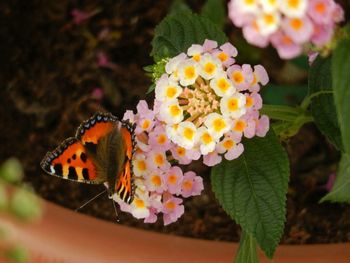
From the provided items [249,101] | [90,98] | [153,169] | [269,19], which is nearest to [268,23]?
[269,19]

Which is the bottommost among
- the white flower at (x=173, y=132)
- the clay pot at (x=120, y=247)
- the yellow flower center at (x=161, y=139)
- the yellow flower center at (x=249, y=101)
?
the clay pot at (x=120, y=247)

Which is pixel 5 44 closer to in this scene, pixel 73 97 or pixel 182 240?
pixel 73 97

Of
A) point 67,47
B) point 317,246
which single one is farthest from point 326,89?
point 67,47

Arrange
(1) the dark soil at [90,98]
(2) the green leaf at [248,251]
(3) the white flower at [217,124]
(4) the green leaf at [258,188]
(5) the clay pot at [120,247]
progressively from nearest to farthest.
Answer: (3) the white flower at [217,124]
(4) the green leaf at [258,188]
(2) the green leaf at [248,251]
(5) the clay pot at [120,247]
(1) the dark soil at [90,98]

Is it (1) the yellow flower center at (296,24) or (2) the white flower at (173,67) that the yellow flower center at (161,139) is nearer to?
(2) the white flower at (173,67)

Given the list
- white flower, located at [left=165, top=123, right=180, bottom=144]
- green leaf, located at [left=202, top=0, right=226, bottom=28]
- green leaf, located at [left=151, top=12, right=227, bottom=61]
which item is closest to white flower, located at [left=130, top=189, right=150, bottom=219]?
white flower, located at [left=165, top=123, right=180, bottom=144]

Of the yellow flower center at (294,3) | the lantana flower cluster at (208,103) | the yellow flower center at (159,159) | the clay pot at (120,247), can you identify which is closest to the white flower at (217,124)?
the lantana flower cluster at (208,103)
